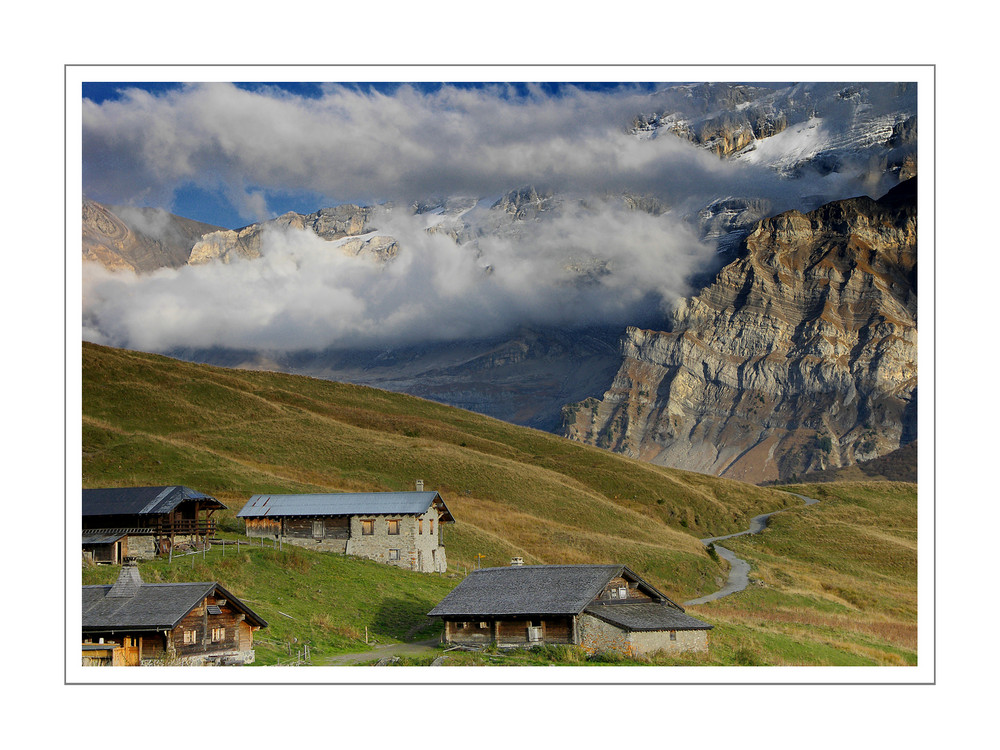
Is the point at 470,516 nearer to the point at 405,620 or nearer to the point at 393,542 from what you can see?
the point at 393,542

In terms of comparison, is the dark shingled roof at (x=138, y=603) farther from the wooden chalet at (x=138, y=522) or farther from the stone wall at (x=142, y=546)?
the stone wall at (x=142, y=546)

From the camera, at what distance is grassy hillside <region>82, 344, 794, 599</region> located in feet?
268

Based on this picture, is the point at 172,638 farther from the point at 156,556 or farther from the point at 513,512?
the point at 513,512

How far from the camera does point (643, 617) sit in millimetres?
41625

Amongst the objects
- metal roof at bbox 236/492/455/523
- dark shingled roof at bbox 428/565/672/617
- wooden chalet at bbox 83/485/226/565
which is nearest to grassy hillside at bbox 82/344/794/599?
metal roof at bbox 236/492/455/523

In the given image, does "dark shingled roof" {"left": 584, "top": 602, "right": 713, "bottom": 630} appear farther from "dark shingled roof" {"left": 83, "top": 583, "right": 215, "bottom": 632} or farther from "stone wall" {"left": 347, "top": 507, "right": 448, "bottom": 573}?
"stone wall" {"left": 347, "top": 507, "right": 448, "bottom": 573}

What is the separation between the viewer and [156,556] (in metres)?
56.0

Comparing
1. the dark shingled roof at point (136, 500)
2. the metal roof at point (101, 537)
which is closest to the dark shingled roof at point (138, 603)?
the metal roof at point (101, 537)

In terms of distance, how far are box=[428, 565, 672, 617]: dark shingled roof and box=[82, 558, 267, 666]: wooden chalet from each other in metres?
9.14

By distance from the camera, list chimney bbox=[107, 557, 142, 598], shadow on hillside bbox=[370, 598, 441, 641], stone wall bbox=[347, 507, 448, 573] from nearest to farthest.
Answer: chimney bbox=[107, 557, 142, 598]
shadow on hillside bbox=[370, 598, 441, 641]
stone wall bbox=[347, 507, 448, 573]

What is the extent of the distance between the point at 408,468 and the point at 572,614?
66.7 meters
